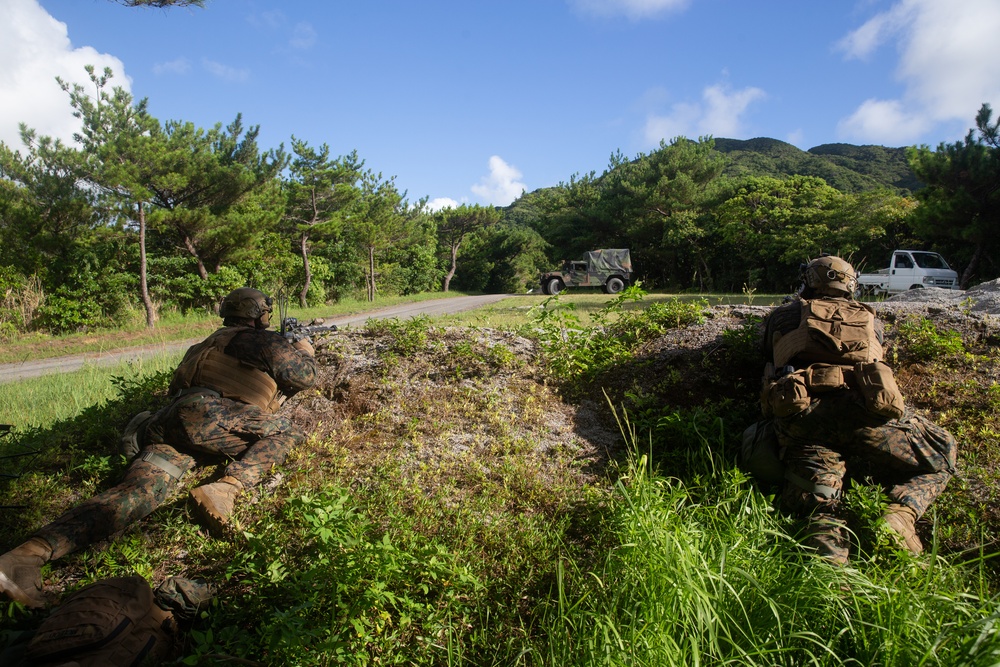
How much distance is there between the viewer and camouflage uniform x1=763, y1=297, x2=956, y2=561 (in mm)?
2730

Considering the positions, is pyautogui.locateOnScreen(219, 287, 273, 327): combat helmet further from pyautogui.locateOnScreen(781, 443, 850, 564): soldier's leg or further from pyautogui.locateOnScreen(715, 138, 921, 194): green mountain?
pyautogui.locateOnScreen(715, 138, 921, 194): green mountain

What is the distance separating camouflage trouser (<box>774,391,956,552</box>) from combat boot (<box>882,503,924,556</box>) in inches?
2.1

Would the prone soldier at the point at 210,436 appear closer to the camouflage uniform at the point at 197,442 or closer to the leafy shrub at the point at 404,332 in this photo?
the camouflage uniform at the point at 197,442

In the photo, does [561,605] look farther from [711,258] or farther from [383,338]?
[711,258]

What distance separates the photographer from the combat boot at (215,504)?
269 centimetres

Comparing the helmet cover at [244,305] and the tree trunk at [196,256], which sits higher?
the tree trunk at [196,256]

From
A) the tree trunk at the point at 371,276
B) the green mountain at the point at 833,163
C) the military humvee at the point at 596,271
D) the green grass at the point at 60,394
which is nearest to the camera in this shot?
the green grass at the point at 60,394

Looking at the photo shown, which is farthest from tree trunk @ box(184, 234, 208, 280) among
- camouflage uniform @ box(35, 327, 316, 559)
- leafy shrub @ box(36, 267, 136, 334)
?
camouflage uniform @ box(35, 327, 316, 559)

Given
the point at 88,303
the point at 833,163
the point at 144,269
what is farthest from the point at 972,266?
the point at 833,163

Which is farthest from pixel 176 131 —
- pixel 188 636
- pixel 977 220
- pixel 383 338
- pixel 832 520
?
pixel 977 220

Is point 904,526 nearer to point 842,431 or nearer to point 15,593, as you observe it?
point 842,431

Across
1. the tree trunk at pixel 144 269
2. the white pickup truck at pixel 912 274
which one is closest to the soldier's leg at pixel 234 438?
the tree trunk at pixel 144 269

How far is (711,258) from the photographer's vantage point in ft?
80.9

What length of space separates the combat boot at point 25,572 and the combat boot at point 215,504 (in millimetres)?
618
